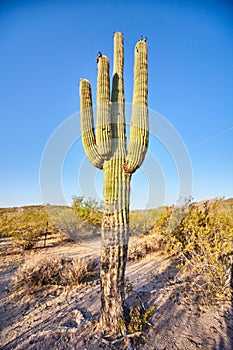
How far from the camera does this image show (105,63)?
3117mm

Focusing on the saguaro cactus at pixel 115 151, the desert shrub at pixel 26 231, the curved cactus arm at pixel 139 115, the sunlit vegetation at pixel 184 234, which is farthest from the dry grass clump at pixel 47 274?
the desert shrub at pixel 26 231

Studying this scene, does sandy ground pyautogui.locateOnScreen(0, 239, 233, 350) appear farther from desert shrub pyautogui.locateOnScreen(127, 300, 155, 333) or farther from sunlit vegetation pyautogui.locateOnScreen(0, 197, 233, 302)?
sunlit vegetation pyautogui.locateOnScreen(0, 197, 233, 302)

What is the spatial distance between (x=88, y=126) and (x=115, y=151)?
0.73 m

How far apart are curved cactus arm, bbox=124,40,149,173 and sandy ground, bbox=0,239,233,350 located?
2243mm

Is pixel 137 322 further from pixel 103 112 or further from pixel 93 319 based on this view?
pixel 103 112

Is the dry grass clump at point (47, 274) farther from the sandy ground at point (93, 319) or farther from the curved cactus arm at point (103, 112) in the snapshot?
the curved cactus arm at point (103, 112)

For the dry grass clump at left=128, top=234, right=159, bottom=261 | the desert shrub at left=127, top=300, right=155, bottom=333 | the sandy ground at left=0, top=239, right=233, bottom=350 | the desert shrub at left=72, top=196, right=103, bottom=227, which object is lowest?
the sandy ground at left=0, top=239, right=233, bottom=350

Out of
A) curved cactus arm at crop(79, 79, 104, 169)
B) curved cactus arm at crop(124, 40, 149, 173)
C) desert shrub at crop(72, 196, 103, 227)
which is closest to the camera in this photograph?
curved cactus arm at crop(124, 40, 149, 173)

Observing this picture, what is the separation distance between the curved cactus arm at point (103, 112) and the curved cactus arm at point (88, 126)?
12 centimetres

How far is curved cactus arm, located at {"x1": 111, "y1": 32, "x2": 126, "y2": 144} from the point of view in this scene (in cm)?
294

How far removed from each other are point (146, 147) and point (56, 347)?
2.90 m

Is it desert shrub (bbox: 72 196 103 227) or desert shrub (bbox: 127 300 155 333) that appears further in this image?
desert shrub (bbox: 72 196 103 227)

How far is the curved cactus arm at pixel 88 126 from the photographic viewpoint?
9.66 ft

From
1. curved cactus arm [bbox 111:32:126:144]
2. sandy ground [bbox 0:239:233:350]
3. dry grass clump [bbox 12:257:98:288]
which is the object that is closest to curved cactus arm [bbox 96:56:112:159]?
curved cactus arm [bbox 111:32:126:144]
